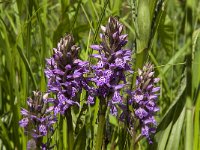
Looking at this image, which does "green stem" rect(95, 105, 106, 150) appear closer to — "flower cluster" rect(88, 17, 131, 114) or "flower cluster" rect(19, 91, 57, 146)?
"flower cluster" rect(88, 17, 131, 114)

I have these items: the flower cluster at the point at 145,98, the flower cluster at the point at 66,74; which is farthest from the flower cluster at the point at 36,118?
the flower cluster at the point at 145,98

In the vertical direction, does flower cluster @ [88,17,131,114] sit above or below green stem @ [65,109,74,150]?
above

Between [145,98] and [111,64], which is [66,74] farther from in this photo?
[145,98]

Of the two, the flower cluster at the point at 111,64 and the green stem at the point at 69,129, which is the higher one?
the flower cluster at the point at 111,64

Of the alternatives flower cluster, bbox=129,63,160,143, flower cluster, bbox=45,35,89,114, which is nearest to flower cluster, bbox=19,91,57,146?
flower cluster, bbox=45,35,89,114

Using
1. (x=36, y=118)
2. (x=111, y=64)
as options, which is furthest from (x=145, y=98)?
(x=36, y=118)

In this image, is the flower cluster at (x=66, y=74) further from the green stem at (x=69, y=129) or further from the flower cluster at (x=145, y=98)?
the flower cluster at (x=145, y=98)
